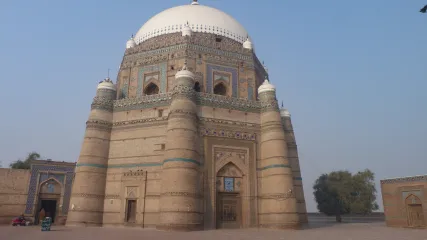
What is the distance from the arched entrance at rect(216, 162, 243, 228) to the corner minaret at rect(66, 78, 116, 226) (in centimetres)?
608

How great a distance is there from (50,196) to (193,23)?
14.7m

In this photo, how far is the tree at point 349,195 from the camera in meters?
31.3

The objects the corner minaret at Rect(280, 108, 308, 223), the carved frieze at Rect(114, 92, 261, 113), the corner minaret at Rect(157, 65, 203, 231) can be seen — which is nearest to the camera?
the corner minaret at Rect(157, 65, 203, 231)

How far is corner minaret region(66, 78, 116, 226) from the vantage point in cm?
1623

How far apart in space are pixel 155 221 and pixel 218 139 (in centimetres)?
515

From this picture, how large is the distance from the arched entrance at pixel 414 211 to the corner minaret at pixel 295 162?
22.3 feet

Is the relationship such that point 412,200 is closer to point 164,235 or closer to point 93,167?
point 164,235

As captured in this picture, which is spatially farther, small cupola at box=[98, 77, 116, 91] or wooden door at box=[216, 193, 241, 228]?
small cupola at box=[98, 77, 116, 91]

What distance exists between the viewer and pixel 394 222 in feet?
70.7

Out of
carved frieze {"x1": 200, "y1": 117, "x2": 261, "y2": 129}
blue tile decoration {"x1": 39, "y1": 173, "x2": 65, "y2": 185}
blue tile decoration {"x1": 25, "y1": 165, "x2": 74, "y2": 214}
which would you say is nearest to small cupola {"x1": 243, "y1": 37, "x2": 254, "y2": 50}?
carved frieze {"x1": 200, "y1": 117, "x2": 261, "y2": 129}

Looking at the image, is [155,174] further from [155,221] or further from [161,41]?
[161,41]

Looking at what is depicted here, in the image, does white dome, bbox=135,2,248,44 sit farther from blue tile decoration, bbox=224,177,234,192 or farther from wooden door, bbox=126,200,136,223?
wooden door, bbox=126,200,136,223

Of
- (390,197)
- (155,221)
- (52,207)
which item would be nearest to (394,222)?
(390,197)

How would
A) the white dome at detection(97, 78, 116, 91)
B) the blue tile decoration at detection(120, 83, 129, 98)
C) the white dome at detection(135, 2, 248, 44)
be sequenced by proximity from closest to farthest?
1. the white dome at detection(97, 78, 116, 91)
2. the blue tile decoration at detection(120, 83, 129, 98)
3. the white dome at detection(135, 2, 248, 44)
